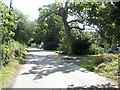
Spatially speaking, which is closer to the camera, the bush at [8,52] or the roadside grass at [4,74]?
the roadside grass at [4,74]

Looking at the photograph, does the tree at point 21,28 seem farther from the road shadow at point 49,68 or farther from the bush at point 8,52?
the road shadow at point 49,68

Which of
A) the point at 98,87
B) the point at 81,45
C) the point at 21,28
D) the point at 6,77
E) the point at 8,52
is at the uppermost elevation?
the point at 21,28

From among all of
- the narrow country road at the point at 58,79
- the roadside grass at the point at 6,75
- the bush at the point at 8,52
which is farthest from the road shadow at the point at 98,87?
the bush at the point at 8,52

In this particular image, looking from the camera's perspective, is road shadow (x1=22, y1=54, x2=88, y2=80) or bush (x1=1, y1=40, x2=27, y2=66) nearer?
road shadow (x1=22, y1=54, x2=88, y2=80)

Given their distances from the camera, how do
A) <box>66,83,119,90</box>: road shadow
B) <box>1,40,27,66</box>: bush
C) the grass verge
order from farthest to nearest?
1. <box>1,40,27,66</box>: bush
2. the grass verge
3. <box>66,83,119,90</box>: road shadow

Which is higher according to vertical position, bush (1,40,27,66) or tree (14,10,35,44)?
tree (14,10,35,44)

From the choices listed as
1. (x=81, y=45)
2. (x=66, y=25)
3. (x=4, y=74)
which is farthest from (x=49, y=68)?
(x=66, y=25)

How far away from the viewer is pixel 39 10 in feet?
94.0

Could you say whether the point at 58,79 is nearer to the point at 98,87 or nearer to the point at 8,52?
the point at 98,87

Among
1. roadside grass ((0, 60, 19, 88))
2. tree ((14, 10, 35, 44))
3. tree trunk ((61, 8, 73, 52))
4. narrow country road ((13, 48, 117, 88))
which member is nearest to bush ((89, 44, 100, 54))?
tree trunk ((61, 8, 73, 52))

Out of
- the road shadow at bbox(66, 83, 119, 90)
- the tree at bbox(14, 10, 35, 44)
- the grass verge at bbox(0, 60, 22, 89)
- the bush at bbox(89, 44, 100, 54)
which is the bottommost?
the road shadow at bbox(66, 83, 119, 90)

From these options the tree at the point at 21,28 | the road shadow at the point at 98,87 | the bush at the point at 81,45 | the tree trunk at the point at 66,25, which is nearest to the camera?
the road shadow at the point at 98,87

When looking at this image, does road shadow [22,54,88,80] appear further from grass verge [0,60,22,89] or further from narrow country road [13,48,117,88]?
grass verge [0,60,22,89]

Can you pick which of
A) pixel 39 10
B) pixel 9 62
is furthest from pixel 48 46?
pixel 9 62
